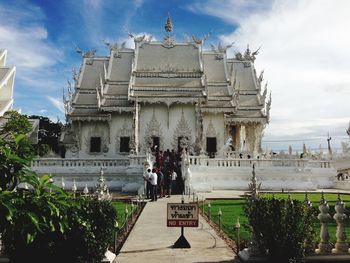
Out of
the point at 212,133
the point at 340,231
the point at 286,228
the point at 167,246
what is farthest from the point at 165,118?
the point at 286,228

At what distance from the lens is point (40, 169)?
2355 centimetres

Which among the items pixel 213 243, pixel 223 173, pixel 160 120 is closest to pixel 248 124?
pixel 160 120

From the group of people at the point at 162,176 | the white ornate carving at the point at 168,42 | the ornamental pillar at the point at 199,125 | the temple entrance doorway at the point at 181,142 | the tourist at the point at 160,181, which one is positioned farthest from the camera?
the white ornate carving at the point at 168,42

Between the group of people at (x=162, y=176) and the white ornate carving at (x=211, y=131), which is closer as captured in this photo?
the group of people at (x=162, y=176)

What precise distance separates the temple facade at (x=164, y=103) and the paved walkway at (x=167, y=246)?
1693cm

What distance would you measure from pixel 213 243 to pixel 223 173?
14.7 metres

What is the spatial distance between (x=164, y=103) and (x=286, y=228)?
75.2ft

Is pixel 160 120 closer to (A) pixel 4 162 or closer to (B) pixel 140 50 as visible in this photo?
(B) pixel 140 50

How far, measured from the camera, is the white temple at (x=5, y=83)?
32844 millimetres

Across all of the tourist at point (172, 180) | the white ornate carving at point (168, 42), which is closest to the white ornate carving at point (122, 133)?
the white ornate carving at point (168, 42)

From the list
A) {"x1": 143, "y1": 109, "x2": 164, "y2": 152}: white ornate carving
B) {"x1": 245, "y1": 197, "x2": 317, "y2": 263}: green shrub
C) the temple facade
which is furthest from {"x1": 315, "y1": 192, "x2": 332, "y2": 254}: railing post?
A: {"x1": 143, "y1": 109, "x2": 164, "y2": 152}: white ornate carving

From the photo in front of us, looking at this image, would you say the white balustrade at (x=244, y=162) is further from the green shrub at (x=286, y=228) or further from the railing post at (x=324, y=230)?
the green shrub at (x=286, y=228)

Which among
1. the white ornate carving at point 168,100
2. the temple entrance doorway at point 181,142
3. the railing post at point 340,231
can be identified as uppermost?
the white ornate carving at point 168,100

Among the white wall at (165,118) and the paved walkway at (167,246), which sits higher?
the white wall at (165,118)
